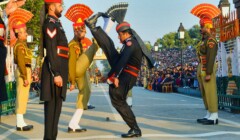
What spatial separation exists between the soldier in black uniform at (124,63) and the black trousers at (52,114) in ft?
5.65

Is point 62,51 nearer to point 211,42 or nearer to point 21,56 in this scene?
point 21,56

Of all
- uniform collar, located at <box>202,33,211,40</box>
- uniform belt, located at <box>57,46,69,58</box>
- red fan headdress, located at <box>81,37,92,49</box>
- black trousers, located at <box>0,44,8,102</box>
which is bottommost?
black trousers, located at <box>0,44,8,102</box>

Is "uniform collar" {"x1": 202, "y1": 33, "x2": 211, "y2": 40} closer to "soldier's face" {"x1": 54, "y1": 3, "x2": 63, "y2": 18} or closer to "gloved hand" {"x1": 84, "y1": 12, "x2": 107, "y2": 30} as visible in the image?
"gloved hand" {"x1": 84, "y1": 12, "x2": 107, "y2": 30}

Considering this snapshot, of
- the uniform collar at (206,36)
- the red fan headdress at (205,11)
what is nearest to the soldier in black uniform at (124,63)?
the uniform collar at (206,36)

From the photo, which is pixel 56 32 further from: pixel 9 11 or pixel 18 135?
pixel 18 135

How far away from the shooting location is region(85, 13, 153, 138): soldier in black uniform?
709cm

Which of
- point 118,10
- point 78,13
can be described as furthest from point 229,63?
point 118,10

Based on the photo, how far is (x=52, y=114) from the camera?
549cm

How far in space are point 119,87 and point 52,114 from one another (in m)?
1.96

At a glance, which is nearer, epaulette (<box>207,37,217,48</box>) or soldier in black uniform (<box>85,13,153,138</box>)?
soldier in black uniform (<box>85,13,153,138</box>)

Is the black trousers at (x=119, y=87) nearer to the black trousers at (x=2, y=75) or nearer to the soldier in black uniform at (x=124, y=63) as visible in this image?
the soldier in black uniform at (x=124, y=63)

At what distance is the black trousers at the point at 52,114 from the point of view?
5.47m

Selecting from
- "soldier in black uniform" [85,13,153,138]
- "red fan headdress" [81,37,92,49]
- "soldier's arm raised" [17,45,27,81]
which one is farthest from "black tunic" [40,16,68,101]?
"red fan headdress" [81,37,92,49]

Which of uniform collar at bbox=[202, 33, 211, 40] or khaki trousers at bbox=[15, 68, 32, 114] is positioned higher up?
uniform collar at bbox=[202, 33, 211, 40]
